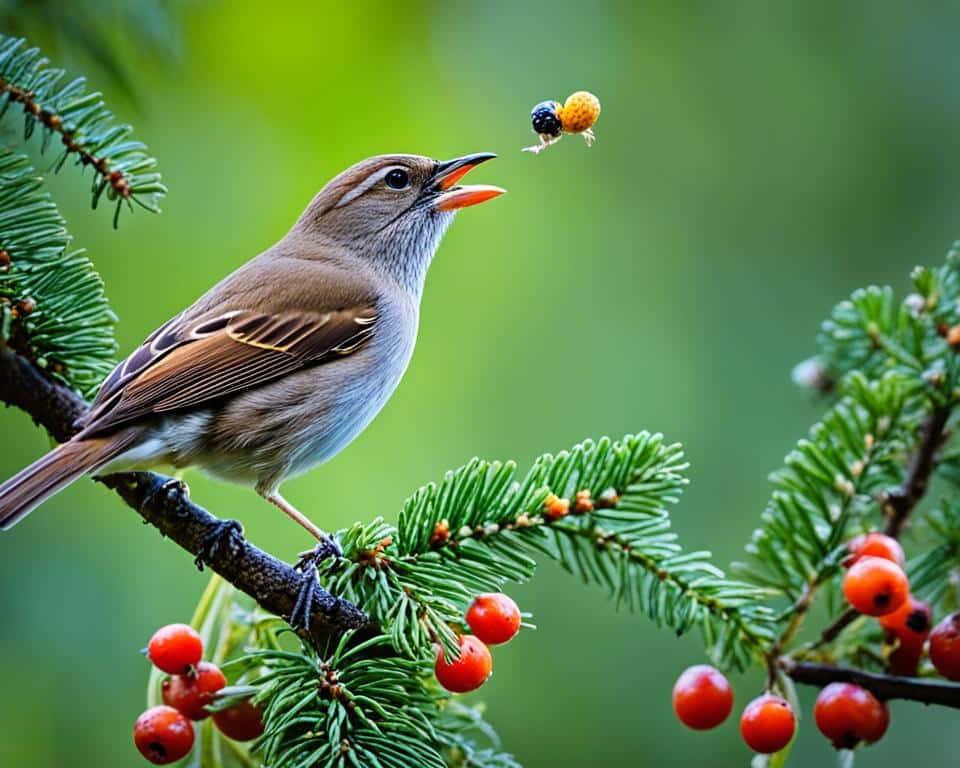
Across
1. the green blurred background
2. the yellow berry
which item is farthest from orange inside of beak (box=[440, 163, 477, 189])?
the yellow berry

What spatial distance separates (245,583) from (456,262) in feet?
9.97

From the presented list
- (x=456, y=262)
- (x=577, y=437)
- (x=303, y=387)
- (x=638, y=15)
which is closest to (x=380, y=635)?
(x=303, y=387)

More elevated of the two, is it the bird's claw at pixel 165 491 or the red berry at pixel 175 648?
the bird's claw at pixel 165 491

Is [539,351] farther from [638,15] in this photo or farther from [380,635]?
[380,635]

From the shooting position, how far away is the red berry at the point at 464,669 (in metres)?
2.03

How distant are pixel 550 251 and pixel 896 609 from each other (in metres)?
3.11

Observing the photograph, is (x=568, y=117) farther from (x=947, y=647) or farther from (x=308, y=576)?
(x=947, y=647)

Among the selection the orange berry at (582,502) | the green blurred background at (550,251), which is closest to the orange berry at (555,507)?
the orange berry at (582,502)

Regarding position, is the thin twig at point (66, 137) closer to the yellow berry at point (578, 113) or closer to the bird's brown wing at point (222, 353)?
the bird's brown wing at point (222, 353)

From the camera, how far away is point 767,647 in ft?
7.83

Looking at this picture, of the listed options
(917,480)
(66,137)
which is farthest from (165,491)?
(917,480)

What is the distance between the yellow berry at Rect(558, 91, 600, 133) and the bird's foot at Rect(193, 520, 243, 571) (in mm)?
1434

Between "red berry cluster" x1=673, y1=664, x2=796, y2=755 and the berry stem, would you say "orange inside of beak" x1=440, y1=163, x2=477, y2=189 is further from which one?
"red berry cluster" x1=673, y1=664, x2=796, y2=755

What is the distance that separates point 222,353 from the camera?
11.3ft
